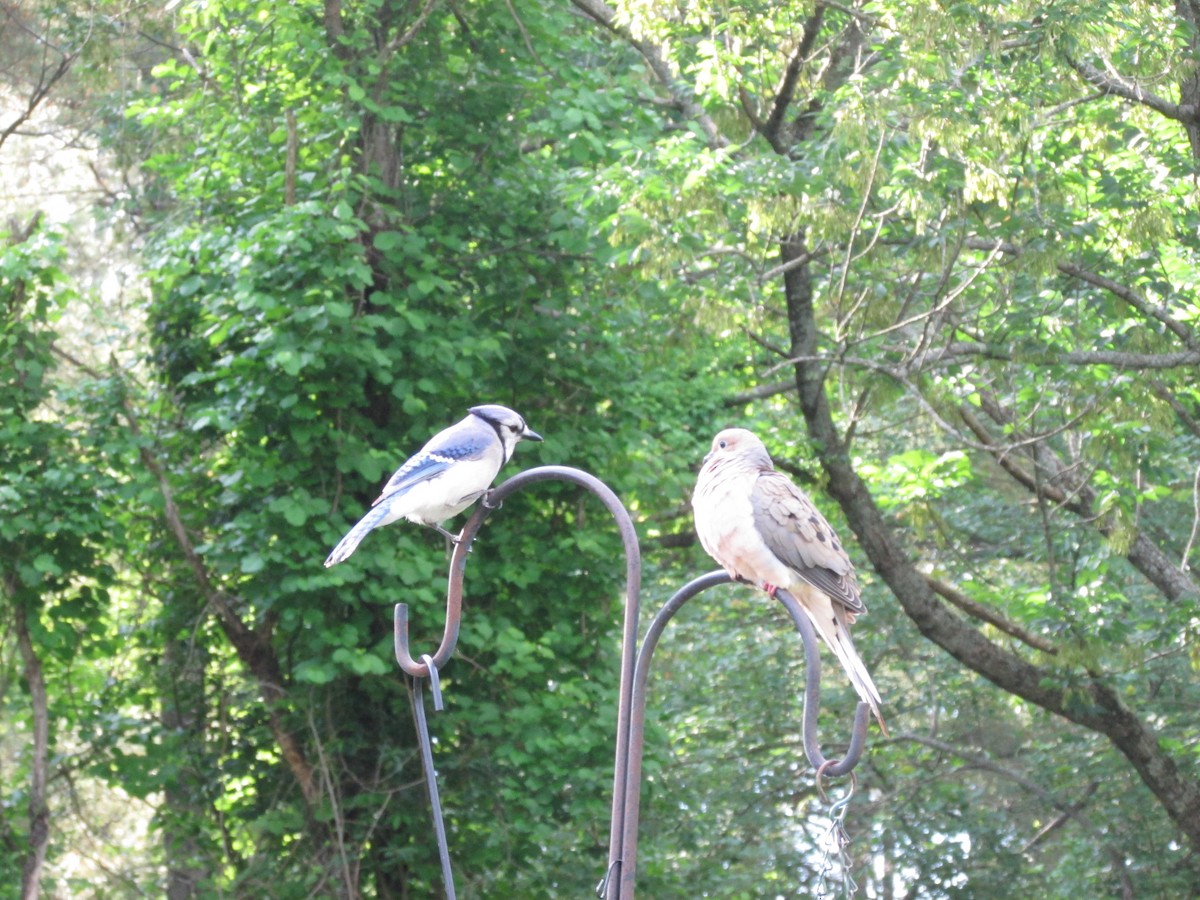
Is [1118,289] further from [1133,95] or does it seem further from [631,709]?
[631,709]

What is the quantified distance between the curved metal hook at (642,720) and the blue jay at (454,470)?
2.38 ft

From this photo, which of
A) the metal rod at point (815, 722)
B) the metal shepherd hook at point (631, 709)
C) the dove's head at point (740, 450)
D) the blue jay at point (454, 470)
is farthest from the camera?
the dove's head at point (740, 450)

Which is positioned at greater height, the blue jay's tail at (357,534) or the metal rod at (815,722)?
the blue jay's tail at (357,534)

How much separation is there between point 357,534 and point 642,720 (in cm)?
94

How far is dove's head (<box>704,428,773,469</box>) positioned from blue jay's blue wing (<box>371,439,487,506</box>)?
0.58 metres

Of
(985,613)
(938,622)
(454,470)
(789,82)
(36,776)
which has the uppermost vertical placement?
(789,82)

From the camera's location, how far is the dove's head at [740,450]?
3545 millimetres

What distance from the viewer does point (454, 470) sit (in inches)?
138

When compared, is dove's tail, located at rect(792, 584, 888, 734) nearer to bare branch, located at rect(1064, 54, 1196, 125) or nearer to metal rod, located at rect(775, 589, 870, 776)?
metal rod, located at rect(775, 589, 870, 776)

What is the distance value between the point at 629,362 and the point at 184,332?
2.41 meters

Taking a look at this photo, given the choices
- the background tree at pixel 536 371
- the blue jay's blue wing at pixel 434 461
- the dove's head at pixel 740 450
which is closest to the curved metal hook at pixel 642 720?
the dove's head at pixel 740 450

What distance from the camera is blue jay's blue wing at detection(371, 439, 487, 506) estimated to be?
138 inches

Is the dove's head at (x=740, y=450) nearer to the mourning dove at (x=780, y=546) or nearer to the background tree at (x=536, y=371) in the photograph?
the mourning dove at (x=780, y=546)

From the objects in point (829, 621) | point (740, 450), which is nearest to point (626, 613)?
point (829, 621)
